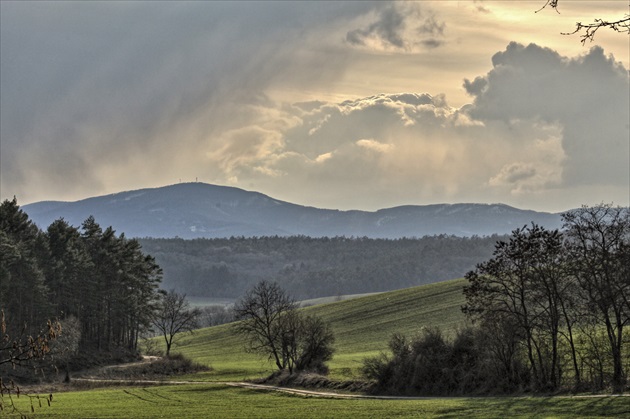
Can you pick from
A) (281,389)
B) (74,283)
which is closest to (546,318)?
(281,389)

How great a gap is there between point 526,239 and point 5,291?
6281cm

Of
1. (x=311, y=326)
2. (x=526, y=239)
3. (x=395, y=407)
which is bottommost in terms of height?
(x=395, y=407)

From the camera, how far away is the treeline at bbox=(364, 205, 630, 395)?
5125 cm

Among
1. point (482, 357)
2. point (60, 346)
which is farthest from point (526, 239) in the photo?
point (60, 346)

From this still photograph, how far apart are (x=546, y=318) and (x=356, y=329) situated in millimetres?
71523

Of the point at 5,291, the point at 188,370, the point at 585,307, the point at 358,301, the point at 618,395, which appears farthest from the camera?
the point at 358,301

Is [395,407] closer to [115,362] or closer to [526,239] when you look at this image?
[526,239]

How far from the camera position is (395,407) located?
4928cm

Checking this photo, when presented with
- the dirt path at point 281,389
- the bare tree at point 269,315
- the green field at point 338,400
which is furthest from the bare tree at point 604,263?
the bare tree at point 269,315

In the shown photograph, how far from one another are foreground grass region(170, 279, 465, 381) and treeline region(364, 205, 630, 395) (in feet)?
58.7

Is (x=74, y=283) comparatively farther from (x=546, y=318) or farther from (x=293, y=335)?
(x=546, y=318)

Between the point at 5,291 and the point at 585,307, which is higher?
the point at 5,291

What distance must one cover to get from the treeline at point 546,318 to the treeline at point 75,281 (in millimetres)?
52865

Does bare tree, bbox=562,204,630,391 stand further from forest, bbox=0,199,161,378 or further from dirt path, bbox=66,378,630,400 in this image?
forest, bbox=0,199,161,378
